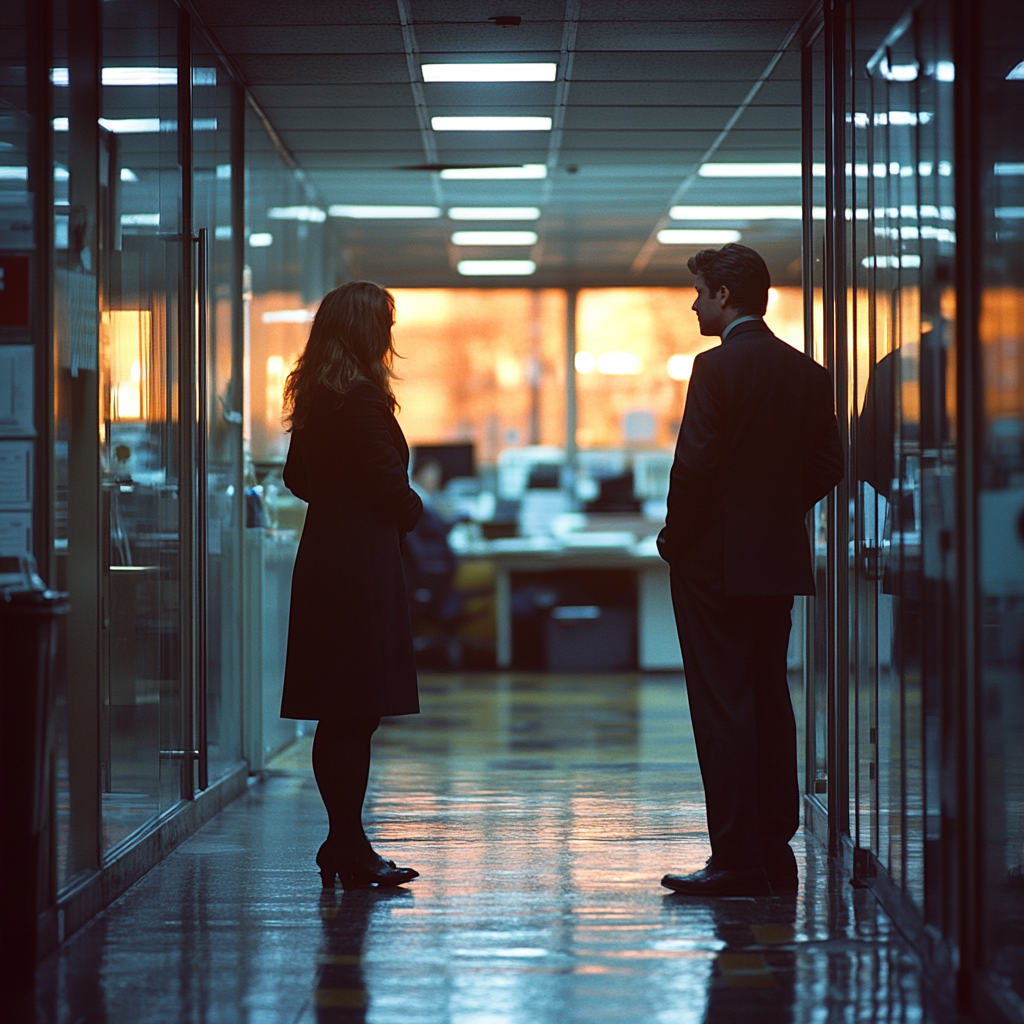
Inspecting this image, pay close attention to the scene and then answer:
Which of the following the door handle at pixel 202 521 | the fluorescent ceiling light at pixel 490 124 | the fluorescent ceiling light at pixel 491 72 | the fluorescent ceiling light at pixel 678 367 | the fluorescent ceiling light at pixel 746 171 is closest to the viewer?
the door handle at pixel 202 521

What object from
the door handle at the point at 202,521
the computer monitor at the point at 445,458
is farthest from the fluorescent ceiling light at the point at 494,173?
the computer monitor at the point at 445,458

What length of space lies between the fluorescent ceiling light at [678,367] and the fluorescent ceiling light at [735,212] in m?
3.68

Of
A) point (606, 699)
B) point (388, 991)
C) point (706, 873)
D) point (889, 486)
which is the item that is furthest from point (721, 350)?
point (606, 699)

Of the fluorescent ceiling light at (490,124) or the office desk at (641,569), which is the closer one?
the fluorescent ceiling light at (490,124)

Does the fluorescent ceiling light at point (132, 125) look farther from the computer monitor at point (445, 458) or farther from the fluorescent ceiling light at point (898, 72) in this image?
the computer monitor at point (445, 458)

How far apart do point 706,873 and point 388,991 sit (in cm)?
112

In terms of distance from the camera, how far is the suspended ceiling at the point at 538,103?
4996 mm

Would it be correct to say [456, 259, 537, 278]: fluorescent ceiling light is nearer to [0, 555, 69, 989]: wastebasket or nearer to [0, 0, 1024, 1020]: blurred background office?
[0, 0, 1024, 1020]: blurred background office

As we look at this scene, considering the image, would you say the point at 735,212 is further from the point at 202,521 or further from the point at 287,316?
the point at 202,521

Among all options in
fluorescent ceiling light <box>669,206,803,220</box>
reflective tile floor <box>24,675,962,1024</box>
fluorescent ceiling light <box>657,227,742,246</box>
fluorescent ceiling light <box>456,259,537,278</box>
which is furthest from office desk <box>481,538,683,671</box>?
reflective tile floor <box>24,675,962,1024</box>

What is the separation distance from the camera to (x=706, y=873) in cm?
382

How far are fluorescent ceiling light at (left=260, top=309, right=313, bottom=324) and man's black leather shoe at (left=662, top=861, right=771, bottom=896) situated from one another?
3509 millimetres

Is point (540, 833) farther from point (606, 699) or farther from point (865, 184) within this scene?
point (606, 699)

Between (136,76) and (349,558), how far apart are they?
5.32 feet
